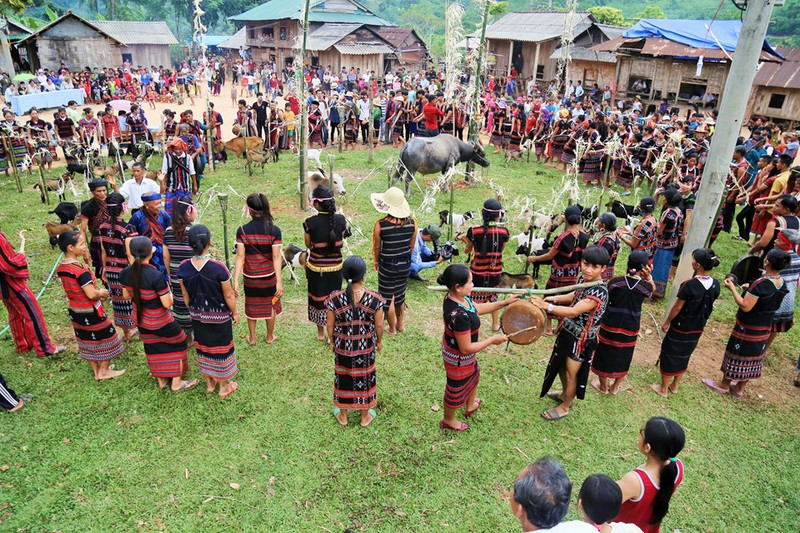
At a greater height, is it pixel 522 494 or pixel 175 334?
pixel 522 494

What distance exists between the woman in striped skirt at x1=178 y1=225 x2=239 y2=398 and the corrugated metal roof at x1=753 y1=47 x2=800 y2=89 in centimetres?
2035

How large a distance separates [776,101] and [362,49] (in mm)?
20895

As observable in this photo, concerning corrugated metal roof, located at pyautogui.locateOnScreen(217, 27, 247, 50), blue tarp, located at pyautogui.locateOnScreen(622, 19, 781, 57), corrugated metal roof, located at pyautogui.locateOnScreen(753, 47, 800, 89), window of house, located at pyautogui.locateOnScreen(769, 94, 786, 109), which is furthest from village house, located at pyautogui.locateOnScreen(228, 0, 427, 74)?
window of house, located at pyautogui.locateOnScreen(769, 94, 786, 109)

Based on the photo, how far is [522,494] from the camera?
93.0 inches

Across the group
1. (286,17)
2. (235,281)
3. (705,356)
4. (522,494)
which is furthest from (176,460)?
(286,17)

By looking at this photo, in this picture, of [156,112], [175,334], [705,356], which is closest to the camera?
[175,334]

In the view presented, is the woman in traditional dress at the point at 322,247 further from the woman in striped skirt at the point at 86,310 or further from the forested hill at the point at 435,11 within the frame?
the forested hill at the point at 435,11

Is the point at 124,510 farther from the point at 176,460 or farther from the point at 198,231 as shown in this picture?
the point at 198,231

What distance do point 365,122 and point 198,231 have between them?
12572 mm

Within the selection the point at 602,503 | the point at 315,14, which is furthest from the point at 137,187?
the point at 315,14

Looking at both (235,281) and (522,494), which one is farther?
(235,281)

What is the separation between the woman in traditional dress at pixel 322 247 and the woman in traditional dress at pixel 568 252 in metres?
2.30

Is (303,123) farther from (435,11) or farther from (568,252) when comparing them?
(435,11)

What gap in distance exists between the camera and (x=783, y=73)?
18031mm
